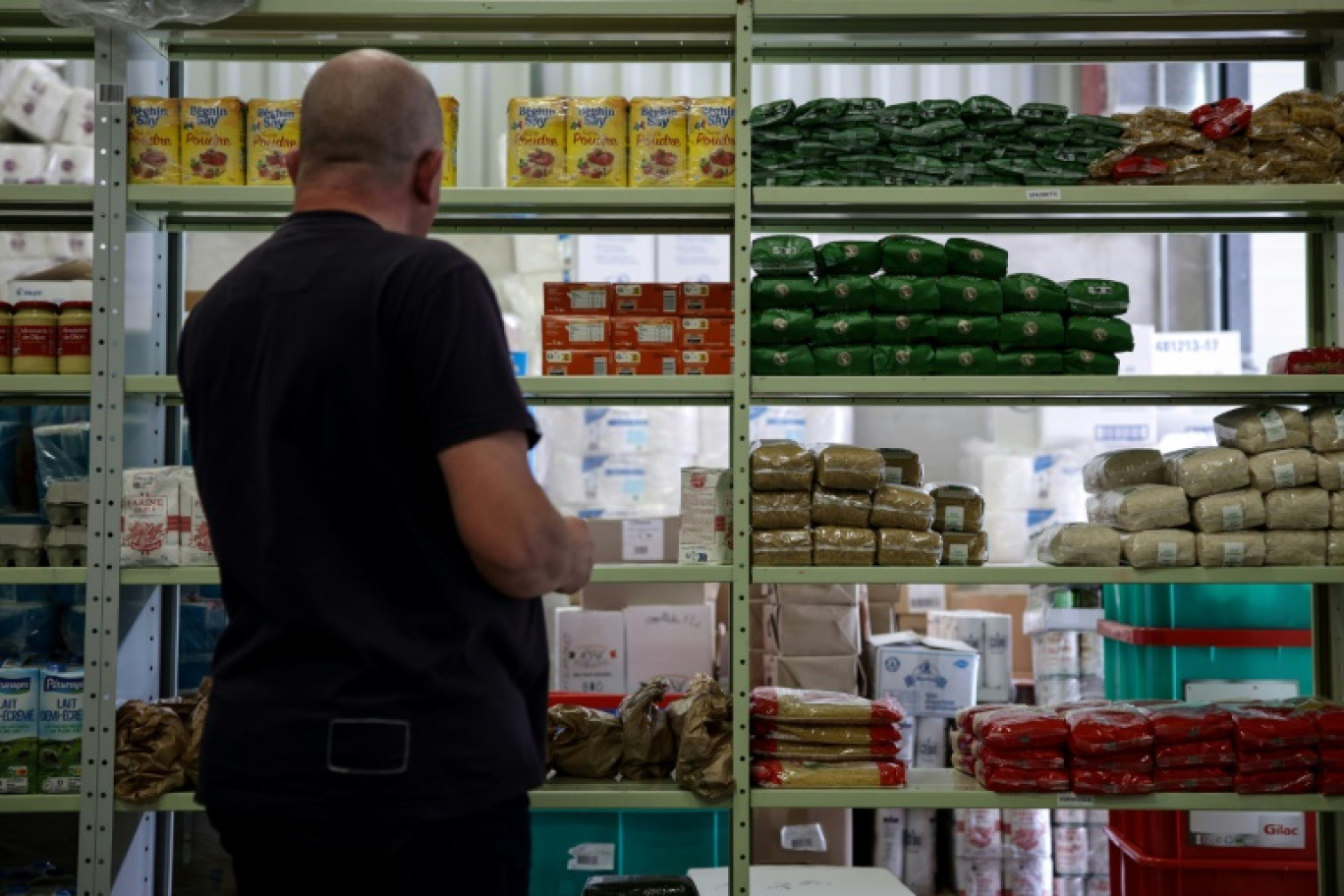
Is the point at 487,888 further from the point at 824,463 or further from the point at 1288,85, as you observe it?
the point at 1288,85

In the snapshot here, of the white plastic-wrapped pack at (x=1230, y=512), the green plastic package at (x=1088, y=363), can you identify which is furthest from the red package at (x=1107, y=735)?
the green plastic package at (x=1088, y=363)

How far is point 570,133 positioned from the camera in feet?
9.92

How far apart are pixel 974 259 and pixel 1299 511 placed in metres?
0.93

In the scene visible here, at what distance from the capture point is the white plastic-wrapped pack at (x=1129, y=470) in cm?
323

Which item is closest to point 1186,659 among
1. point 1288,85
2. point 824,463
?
point 824,463

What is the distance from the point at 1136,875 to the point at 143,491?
268 cm

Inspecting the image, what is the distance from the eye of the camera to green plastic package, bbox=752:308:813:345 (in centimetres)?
303

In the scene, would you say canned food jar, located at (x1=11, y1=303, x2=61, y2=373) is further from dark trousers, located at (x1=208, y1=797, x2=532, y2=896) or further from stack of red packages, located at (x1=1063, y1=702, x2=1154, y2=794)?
stack of red packages, located at (x1=1063, y1=702, x2=1154, y2=794)

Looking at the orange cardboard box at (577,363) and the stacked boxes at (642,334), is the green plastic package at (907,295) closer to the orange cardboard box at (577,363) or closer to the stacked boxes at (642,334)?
the stacked boxes at (642,334)

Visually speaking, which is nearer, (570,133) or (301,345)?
(301,345)

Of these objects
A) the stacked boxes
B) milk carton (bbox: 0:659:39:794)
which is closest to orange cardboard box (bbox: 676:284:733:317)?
the stacked boxes

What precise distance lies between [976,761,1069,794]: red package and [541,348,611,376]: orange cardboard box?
1264 mm

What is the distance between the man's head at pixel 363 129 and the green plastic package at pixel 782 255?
61.1 inches

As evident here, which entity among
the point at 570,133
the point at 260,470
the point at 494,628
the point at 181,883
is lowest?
the point at 181,883
